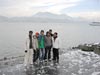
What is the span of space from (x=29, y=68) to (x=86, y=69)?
3706mm

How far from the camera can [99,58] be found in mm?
21906

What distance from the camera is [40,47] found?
1895 centimetres

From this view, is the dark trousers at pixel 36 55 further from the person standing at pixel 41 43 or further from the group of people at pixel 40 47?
the person standing at pixel 41 43

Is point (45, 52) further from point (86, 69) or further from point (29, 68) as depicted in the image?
point (86, 69)

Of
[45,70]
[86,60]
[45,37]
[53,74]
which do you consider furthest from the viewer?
[86,60]

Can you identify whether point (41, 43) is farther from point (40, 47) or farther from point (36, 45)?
point (36, 45)

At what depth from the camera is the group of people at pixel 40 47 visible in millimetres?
18078

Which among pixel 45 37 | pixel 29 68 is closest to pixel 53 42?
pixel 45 37

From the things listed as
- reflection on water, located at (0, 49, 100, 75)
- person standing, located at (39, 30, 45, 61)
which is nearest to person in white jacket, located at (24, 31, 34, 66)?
reflection on water, located at (0, 49, 100, 75)

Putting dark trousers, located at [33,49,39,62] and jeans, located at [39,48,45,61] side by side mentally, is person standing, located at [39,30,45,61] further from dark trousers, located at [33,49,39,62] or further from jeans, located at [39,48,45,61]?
dark trousers, located at [33,49,39,62]

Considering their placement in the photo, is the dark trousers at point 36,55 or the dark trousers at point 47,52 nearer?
the dark trousers at point 36,55

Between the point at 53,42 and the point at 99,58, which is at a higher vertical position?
the point at 53,42

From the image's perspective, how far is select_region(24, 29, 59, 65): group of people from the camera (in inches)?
712

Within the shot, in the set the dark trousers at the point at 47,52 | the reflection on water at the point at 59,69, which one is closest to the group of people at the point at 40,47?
the dark trousers at the point at 47,52
